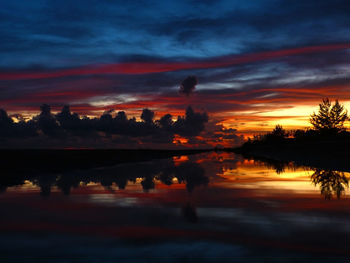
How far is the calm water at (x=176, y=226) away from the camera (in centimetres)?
855

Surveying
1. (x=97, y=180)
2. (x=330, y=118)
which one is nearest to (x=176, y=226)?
(x=97, y=180)

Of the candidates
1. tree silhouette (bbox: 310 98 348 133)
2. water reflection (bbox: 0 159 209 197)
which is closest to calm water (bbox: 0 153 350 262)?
water reflection (bbox: 0 159 209 197)

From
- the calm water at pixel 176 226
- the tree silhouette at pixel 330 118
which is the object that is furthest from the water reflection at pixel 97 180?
the tree silhouette at pixel 330 118

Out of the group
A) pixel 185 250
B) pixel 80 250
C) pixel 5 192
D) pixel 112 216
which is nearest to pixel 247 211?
pixel 112 216

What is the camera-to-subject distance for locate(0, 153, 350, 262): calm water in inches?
337

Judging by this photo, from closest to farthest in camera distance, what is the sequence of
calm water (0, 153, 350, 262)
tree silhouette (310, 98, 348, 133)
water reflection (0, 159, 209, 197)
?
calm water (0, 153, 350, 262)
water reflection (0, 159, 209, 197)
tree silhouette (310, 98, 348, 133)

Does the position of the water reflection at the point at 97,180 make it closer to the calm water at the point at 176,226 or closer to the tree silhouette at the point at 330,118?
the calm water at the point at 176,226

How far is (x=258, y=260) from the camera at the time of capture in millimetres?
8062

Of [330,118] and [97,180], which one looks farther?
[330,118]

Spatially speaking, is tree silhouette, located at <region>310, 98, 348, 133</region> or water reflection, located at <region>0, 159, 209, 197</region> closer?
water reflection, located at <region>0, 159, 209, 197</region>

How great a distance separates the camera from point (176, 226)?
11477mm

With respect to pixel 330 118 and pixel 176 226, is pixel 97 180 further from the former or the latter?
pixel 330 118

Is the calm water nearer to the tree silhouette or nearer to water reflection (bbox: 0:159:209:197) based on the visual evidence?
water reflection (bbox: 0:159:209:197)

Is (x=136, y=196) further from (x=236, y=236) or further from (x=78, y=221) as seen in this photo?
(x=236, y=236)
